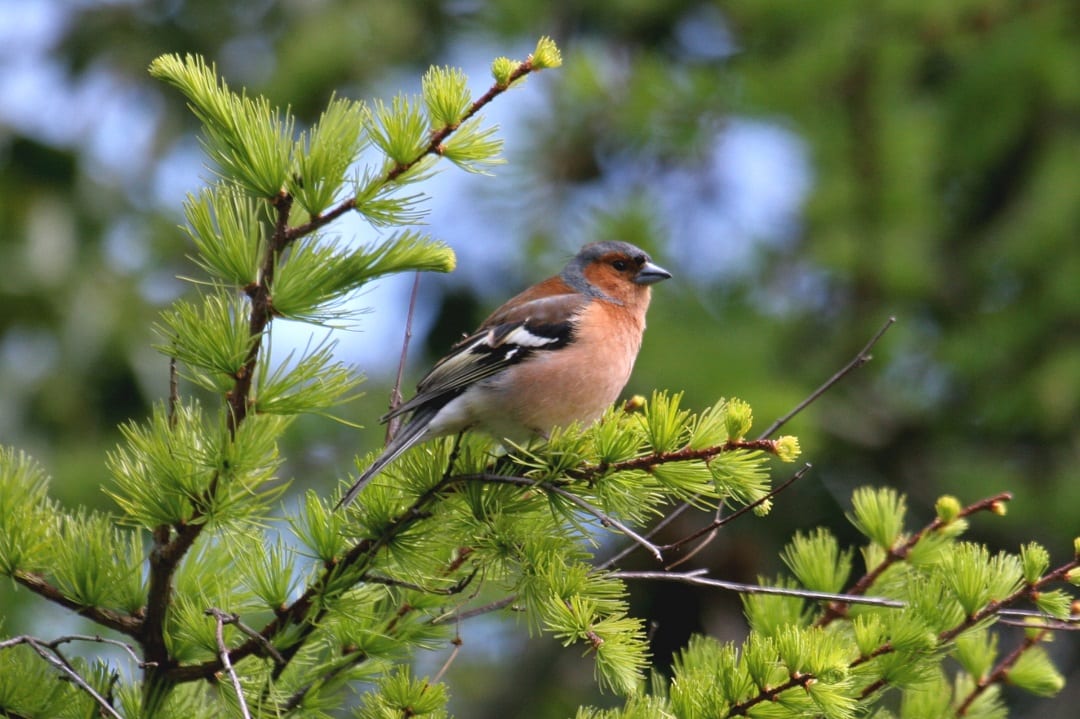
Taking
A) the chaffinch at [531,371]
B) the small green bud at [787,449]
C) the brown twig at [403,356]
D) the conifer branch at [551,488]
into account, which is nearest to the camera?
the small green bud at [787,449]

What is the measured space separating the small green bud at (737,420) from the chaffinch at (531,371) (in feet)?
3.73

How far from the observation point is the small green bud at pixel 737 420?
2.59m

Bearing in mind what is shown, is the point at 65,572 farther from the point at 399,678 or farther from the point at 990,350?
the point at 990,350

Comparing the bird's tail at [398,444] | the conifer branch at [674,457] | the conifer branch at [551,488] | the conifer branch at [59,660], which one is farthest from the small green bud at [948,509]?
the conifer branch at [59,660]

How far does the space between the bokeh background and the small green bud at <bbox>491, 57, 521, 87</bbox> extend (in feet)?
11.8

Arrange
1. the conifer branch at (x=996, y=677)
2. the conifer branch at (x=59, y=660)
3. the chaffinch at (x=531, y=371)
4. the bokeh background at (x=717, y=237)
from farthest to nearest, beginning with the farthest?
the bokeh background at (x=717, y=237)
the chaffinch at (x=531, y=371)
the conifer branch at (x=996, y=677)
the conifer branch at (x=59, y=660)

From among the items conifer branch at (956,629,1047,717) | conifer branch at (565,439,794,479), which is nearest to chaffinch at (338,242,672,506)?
conifer branch at (565,439,794,479)

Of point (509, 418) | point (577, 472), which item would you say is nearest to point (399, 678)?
point (577, 472)

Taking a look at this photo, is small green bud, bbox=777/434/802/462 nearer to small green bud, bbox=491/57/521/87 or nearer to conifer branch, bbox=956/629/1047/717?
conifer branch, bbox=956/629/1047/717

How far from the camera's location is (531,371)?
3.98 meters

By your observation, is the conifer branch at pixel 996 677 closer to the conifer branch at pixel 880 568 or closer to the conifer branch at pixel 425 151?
the conifer branch at pixel 880 568

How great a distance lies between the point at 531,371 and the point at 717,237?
3582 millimetres

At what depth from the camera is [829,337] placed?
720cm

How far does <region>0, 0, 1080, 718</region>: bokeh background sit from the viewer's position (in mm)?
6469
